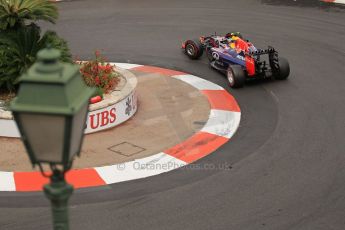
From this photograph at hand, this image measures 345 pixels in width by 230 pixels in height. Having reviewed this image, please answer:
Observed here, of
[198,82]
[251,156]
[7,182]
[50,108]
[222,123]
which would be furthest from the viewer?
[198,82]

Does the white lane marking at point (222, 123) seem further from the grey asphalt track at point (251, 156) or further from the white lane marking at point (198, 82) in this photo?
the white lane marking at point (198, 82)

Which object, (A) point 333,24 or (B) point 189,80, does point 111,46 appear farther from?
(A) point 333,24

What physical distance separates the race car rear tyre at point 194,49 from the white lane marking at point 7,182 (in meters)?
7.25

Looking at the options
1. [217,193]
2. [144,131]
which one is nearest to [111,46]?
[144,131]

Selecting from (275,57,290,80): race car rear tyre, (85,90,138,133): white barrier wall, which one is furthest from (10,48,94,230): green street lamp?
(275,57,290,80): race car rear tyre

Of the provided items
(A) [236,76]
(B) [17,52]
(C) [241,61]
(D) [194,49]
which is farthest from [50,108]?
(D) [194,49]

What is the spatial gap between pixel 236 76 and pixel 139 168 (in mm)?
4433

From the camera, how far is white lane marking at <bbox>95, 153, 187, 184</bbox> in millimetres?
8414

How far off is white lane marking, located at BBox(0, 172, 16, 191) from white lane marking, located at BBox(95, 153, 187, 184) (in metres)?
1.38

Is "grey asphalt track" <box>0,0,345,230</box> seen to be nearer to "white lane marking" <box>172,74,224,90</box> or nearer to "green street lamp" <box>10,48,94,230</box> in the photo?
"white lane marking" <box>172,74,224,90</box>

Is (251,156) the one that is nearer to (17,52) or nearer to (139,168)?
(139,168)

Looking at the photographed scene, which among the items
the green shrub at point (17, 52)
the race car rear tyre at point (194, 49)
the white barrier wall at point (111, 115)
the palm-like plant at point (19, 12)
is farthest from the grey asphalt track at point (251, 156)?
the palm-like plant at point (19, 12)

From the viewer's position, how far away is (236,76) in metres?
12.1

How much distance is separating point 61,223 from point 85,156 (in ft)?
18.4
